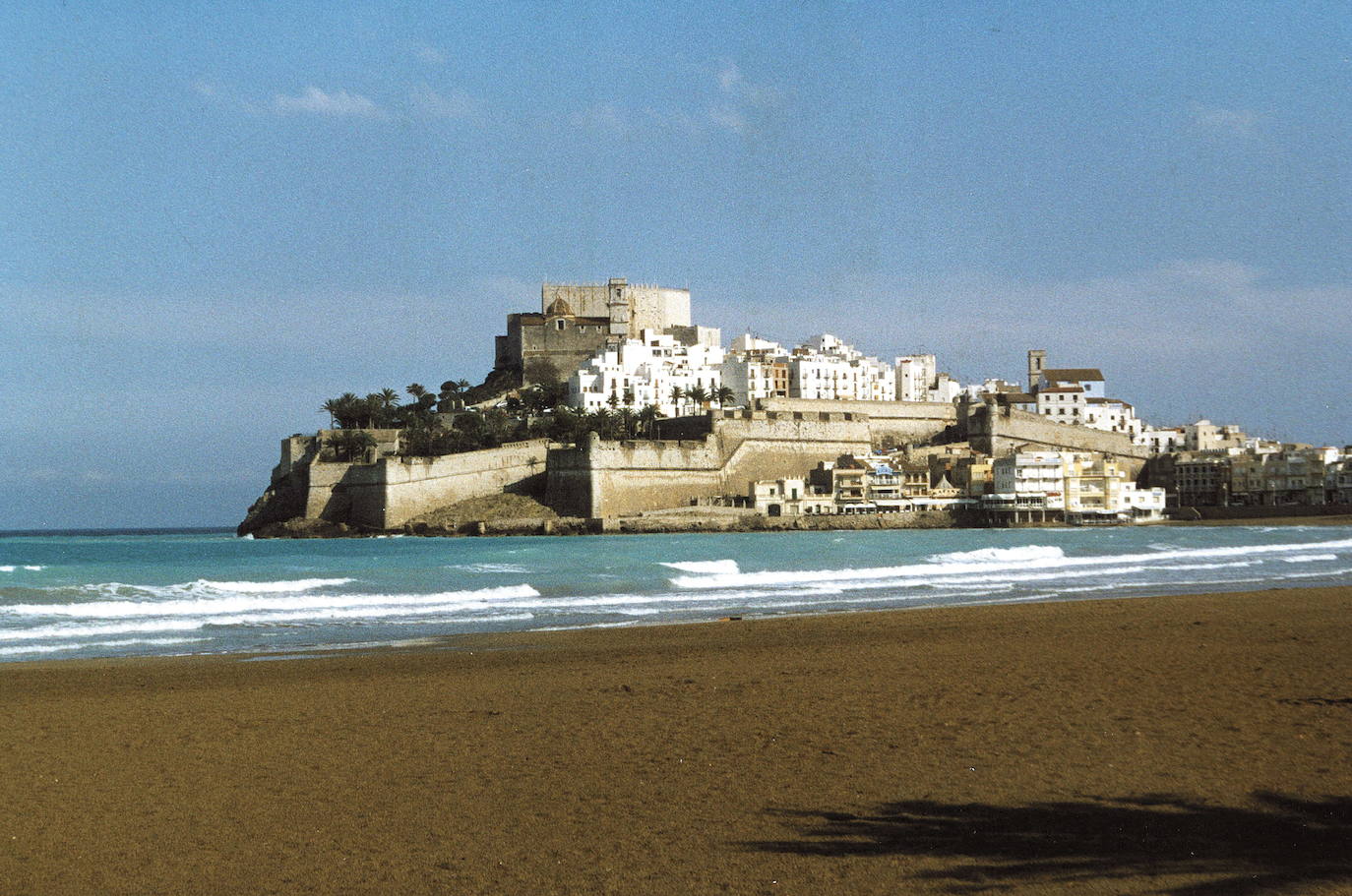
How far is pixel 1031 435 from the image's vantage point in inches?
2640

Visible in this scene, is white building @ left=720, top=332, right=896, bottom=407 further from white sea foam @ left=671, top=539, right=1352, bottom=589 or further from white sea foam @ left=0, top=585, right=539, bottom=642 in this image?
white sea foam @ left=0, top=585, right=539, bottom=642

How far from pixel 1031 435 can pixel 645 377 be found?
19664 millimetres

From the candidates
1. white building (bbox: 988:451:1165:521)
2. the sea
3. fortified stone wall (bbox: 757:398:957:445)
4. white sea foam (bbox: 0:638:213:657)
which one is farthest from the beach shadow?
fortified stone wall (bbox: 757:398:957:445)

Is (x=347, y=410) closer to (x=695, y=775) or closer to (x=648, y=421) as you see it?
(x=648, y=421)

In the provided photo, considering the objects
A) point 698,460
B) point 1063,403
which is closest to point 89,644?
point 698,460

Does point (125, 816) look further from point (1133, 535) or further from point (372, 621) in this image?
point (1133, 535)

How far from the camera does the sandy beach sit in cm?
499

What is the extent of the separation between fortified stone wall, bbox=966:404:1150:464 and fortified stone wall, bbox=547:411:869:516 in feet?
19.9

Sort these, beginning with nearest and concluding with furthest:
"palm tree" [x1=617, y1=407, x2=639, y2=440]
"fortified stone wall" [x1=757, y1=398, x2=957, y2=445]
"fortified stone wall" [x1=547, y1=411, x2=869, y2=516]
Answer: "fortified stone wall" [x1=547, y1=411, x2=869, y2=516] < "palm tree" [x1=617, y1=407, x2=639, y2=440] < "fortified stone wall" [x1=757, y1=398, x2=957, y2=445]

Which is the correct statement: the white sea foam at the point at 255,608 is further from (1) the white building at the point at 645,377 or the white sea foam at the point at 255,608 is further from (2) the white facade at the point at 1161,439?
(2) the white facade at the point at 1161,439

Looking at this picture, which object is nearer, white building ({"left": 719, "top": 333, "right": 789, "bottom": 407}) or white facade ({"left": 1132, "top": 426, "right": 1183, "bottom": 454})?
white building ({"left": 719, "top": 333, "right": 789, "bottom": 407})

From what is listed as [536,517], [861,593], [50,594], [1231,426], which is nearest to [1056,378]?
[1231,426]

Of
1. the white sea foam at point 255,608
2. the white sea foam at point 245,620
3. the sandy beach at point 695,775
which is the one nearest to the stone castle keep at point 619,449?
the white sea foam at point 255,608

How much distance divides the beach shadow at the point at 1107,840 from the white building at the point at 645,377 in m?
57.1
